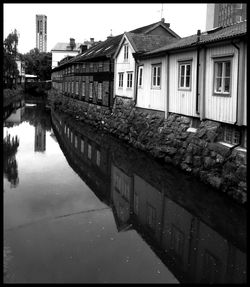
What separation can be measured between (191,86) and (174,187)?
537cm

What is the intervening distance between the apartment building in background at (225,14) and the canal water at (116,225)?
8597 centimetres

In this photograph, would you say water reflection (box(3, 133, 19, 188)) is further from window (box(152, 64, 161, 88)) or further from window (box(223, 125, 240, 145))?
window (box(152, 64, 161, 88))

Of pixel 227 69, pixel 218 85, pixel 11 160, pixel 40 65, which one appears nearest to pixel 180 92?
pixel 218 85

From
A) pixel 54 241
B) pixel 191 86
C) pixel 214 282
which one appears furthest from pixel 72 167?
pixel 214 282

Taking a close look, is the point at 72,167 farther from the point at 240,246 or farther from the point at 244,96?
the point at 240,246

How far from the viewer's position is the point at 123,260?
8.30m

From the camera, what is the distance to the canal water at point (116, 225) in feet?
25.7

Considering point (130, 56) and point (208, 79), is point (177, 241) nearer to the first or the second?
point (208, 79)

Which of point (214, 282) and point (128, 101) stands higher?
point (128, 101)

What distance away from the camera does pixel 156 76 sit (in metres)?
21.5

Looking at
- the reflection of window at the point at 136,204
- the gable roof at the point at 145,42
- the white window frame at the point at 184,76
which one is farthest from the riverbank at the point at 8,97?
the reflection of window at the point at 136,204

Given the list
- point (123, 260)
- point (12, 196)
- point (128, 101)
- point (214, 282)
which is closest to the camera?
point (214, 282)

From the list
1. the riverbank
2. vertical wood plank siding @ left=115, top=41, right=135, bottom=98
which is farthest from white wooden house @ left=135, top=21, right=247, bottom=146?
the riverbank

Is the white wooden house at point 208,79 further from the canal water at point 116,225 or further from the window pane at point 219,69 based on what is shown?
the canal water at point 116,225
